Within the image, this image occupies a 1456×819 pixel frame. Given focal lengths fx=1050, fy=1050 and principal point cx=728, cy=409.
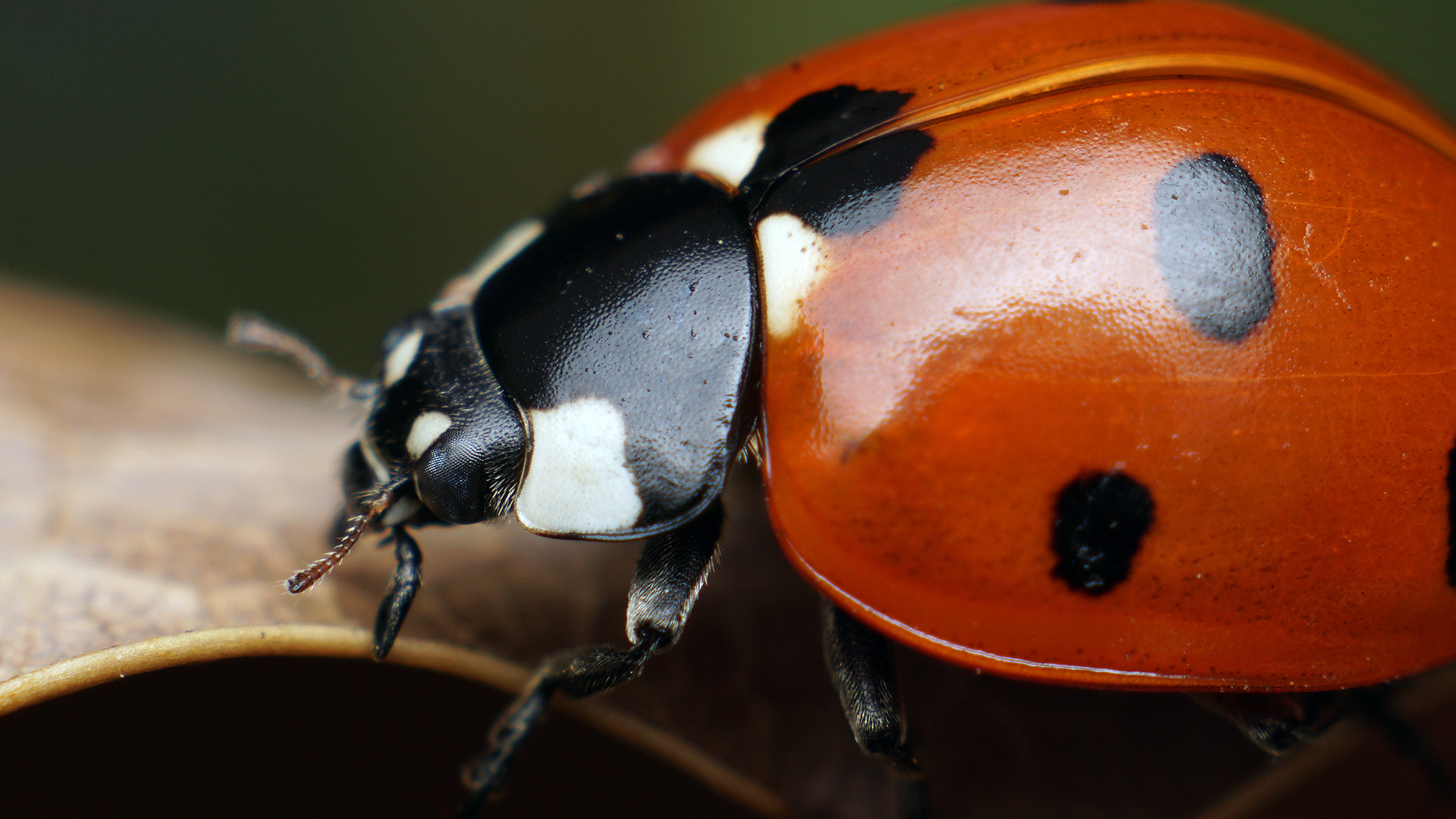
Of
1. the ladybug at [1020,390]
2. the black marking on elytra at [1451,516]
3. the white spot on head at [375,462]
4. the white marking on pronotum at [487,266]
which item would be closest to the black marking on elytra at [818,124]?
the ladybug at [1020,390]

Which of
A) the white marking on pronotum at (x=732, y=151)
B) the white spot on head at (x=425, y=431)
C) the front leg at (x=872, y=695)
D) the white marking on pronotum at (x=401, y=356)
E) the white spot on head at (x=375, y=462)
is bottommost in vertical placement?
the front leg at (x=872, y=695)

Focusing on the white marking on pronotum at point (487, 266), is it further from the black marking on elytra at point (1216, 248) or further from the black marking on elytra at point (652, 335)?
the black marking on elytra at point (1216, 248)

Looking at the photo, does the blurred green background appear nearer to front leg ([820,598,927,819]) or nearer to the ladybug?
the ladybug

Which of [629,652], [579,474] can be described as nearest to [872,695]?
[629,652]

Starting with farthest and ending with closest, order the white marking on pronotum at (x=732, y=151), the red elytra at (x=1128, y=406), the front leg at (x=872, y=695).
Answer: the white marking on pronotum at (x=732, y=151), the front leg at (x=872, y=695), the red elytra at (x=1128, y=406)

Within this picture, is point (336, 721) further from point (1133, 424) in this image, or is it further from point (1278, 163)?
point (1278, 163)
